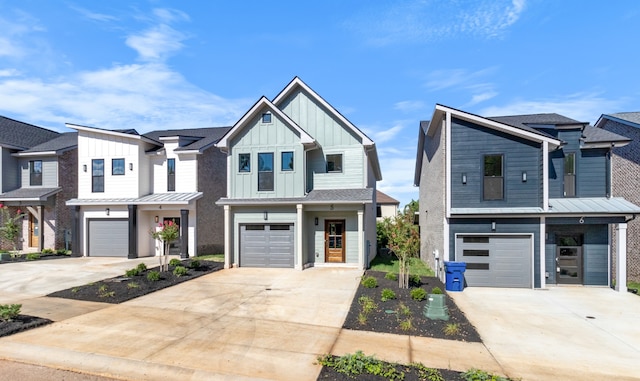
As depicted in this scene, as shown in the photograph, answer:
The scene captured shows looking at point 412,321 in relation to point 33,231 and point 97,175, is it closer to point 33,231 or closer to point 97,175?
point 97,175

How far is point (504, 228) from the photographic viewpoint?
12641 millimetres

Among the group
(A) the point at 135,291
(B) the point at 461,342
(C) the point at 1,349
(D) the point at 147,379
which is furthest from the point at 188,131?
(B) the point at 461,342

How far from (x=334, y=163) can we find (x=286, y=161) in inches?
102

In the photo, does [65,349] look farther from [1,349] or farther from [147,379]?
[147,379]

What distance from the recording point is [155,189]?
65.5 feet

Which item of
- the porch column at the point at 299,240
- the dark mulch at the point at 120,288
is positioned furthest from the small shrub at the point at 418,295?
the dark mulch at the point at 120,288

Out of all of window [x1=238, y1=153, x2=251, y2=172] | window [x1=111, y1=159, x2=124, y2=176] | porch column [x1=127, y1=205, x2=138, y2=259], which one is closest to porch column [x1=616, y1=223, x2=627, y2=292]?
window [x1=238, y1=153, x2=251, y2=172]

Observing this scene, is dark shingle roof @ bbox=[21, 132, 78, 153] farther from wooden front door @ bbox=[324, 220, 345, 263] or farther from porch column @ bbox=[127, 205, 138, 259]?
wooden front door @ bbox=[324, 220, 345, 263]

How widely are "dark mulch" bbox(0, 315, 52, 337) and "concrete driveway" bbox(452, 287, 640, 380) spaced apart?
10556 millimetres

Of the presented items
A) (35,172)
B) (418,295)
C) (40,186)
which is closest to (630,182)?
(418,295)

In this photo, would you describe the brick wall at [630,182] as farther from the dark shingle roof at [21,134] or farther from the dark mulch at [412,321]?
the dark shingle roof at [21,134]

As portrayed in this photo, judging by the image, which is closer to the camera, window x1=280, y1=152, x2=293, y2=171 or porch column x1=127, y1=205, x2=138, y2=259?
window x1=280, y1=152, x2=293, y2=171

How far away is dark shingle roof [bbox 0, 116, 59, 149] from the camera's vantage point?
872 inches

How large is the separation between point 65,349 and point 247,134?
11.9 m
